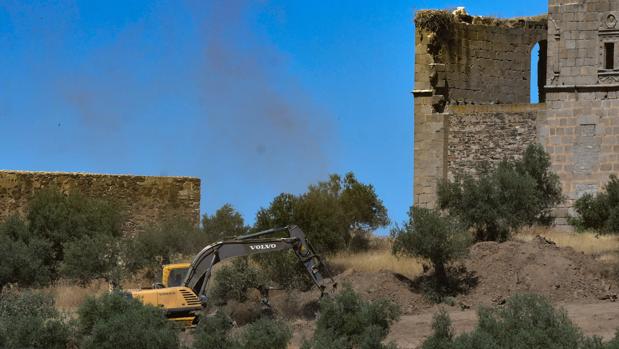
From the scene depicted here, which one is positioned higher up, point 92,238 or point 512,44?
point 512,44

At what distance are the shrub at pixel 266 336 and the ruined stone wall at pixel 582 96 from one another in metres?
13.6

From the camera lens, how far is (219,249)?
30.1m

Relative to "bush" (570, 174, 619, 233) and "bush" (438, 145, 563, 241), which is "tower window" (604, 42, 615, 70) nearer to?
"bush" (570, 174, 619, 233)

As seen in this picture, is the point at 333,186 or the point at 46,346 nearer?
the point at 46,346

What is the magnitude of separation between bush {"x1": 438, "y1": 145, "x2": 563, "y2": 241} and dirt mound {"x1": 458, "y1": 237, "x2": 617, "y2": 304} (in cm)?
157

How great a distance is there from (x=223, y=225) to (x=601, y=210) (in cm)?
928

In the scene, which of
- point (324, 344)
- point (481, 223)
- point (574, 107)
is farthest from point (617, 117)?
point (324, 344)

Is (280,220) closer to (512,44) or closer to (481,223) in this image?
(481,223)

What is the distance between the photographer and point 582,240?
33688mm

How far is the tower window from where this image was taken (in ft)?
117

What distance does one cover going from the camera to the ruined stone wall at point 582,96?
3562 cm

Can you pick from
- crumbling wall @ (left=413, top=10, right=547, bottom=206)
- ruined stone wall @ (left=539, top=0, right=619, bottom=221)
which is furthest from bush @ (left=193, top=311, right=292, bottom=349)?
crumbling wall @ (left=413, top=10, right=547, bottom=206)

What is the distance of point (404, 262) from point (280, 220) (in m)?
3.65

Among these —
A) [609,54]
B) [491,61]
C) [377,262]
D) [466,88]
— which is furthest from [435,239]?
[491,61]
